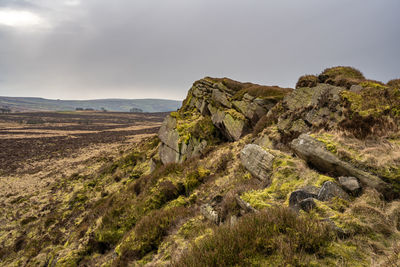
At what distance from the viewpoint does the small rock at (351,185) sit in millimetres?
5543

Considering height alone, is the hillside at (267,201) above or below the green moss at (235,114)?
below

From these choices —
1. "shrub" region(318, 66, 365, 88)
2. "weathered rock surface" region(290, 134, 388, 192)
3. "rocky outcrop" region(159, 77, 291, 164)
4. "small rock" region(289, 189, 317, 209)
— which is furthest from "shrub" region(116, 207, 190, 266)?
"shrub" region(318, 66, 365, 88)

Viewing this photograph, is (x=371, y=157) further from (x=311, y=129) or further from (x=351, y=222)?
(x=311, y=129)

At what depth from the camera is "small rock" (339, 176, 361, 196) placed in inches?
218

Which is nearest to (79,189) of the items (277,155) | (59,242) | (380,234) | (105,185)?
(105,185)

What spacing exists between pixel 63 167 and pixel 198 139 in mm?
27451

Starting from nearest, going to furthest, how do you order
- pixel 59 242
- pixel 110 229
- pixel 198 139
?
pixel 110 229 < pixel 59 242 < pixel 198 139

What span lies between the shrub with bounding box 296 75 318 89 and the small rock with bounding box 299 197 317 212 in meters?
10.7

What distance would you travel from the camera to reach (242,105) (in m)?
18.8

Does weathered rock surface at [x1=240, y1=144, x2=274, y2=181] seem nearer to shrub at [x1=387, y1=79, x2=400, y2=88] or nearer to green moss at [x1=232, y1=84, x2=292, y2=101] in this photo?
shrub at [x1=387, y1=79, x2=400, y2=88]

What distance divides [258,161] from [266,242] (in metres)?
5.42

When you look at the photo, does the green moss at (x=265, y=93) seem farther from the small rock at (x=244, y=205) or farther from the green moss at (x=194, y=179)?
the small rock at (x=244, y=205)

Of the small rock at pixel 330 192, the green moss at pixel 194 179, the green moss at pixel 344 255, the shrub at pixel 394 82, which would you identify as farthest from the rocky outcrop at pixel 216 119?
the green moss at pixel 344 255

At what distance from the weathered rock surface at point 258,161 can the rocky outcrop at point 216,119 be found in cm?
695
